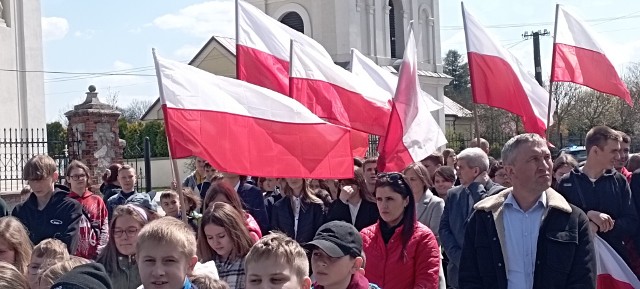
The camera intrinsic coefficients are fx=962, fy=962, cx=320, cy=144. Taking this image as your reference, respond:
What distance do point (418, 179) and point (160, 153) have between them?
3197 cm

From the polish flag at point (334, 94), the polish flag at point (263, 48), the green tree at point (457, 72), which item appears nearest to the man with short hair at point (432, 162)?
the polish flag at point (334, 94)

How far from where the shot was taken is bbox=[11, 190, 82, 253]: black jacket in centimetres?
763

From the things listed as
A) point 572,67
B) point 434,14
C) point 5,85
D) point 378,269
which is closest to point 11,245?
point 378,269

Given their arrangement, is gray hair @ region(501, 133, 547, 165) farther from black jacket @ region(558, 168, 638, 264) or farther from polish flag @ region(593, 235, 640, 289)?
polish flag @ region(593, 235, 640, 289)

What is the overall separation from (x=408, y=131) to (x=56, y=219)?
348cm

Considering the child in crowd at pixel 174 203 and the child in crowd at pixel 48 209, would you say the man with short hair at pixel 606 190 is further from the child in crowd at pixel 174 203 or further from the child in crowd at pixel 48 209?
the child in crowd at pixel 48 209

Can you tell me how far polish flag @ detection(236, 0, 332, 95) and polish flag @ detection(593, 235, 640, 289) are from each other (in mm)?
3983

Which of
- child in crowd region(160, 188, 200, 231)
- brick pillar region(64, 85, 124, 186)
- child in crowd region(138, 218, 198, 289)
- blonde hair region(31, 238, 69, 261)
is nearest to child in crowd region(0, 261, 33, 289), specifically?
blonde hair region(31, 238, 69, 261)

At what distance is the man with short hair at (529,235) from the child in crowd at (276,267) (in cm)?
135

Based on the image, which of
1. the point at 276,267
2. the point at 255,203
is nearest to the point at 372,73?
the point at 255,203

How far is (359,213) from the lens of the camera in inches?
336

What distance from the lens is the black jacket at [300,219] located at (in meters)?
8.80

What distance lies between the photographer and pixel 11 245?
5910 mm

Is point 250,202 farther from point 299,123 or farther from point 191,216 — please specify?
point 299,123
